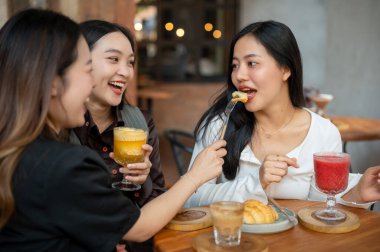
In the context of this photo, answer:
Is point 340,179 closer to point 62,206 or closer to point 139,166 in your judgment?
point 139,166

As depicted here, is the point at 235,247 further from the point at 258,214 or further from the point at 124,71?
the point at 124,71

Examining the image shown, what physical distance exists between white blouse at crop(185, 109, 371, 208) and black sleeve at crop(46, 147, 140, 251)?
2.34ft

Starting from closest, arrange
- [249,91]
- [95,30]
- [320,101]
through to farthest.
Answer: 1. [95,30]
2. [249,91]
3. [320,101]

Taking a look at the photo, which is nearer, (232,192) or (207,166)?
(207,166)

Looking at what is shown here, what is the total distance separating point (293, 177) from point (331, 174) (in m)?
0.47

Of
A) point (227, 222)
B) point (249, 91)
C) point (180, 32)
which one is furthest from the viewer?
point (180, 32)

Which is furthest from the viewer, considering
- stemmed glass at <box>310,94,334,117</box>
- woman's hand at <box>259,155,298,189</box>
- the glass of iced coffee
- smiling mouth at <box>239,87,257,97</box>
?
stemmed glass at <box>310,94,334,117</box>

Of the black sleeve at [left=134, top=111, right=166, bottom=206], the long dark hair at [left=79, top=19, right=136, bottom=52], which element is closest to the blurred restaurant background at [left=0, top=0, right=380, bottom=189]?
the black sleeve at [left=134, top=111, right=166, bottom=206]

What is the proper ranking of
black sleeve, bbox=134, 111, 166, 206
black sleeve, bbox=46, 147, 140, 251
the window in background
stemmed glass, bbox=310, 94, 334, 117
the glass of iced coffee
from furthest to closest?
1. the window in background
2. stemmed glass, bbox=310, 94, 334, 117
3. black sleeve, bbox=134, 111, 166, 206
4. the glass of iced coffee
5. black sleeve, bbox=46, 147, 140, 251

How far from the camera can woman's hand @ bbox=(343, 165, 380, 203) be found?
1985 millimetres

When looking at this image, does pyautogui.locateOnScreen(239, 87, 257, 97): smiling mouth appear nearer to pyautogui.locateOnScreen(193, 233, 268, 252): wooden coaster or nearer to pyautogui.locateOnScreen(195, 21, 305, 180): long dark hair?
pyautogui.locateOnScreen(195, 21, 305, 180): long dark hair

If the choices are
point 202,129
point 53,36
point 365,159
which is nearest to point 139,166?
point 202,129

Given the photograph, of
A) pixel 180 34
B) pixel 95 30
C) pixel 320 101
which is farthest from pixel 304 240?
pixel 180 34

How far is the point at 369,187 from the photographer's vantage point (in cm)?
201
